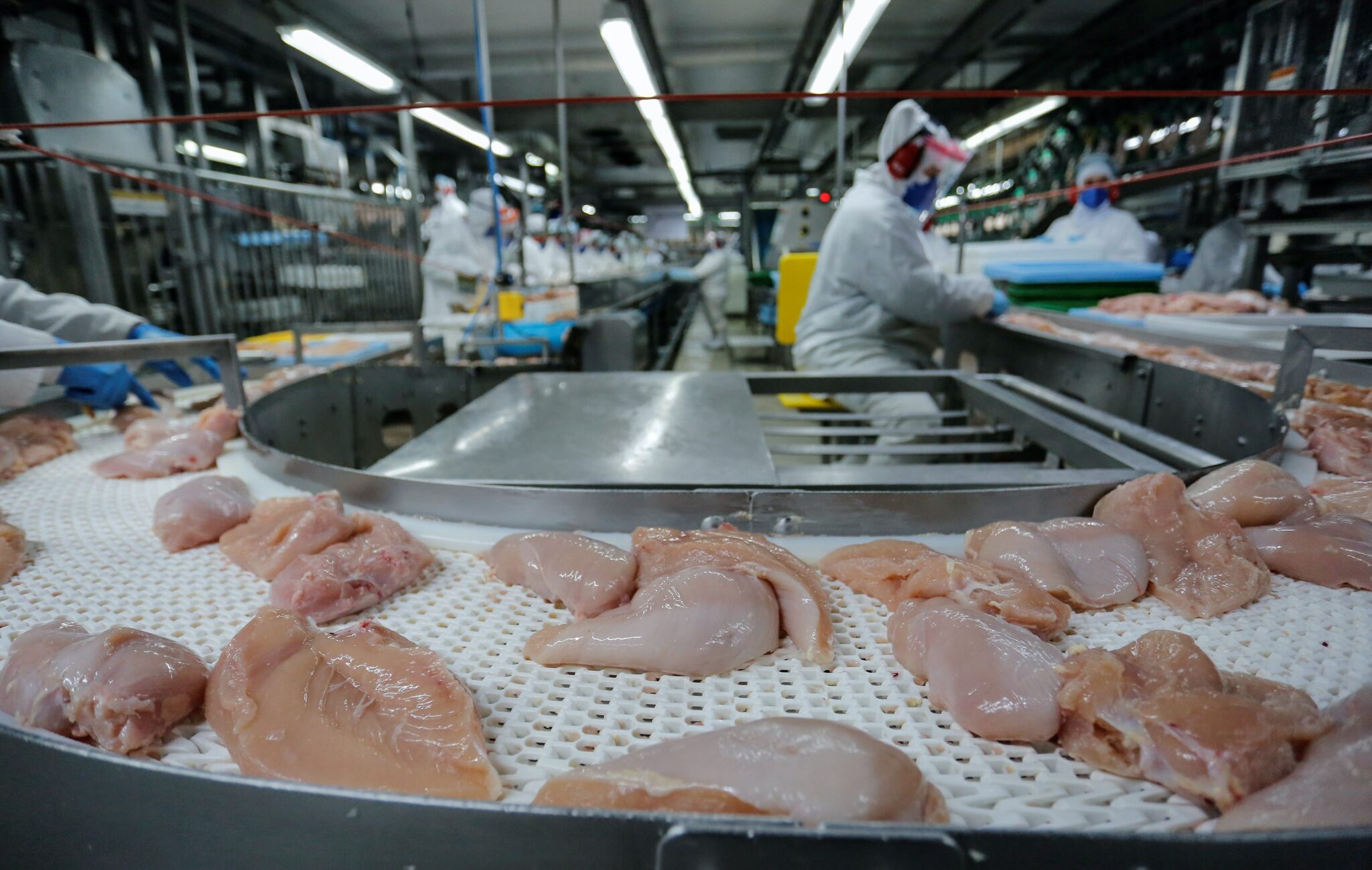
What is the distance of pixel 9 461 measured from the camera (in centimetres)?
193

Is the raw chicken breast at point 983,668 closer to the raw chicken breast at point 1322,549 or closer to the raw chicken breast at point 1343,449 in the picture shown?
the raw chicken breast at point 1322,549

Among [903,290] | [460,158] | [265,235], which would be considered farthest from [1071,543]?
[460,158]

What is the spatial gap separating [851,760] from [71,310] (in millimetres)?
3537

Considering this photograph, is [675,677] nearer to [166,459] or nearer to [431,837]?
[431,837]

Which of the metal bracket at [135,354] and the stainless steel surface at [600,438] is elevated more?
the metal bracket at [135,354]

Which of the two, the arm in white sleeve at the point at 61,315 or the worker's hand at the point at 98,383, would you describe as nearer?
the worker's hand at the point at 98,383

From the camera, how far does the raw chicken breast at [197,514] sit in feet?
4.84

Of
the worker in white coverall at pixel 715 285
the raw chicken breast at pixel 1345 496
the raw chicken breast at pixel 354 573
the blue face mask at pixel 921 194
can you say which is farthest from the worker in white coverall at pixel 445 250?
the raw chicken breast at pixel 1345 496

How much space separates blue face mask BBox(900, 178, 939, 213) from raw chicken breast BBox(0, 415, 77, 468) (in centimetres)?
432

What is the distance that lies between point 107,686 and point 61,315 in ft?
8.91

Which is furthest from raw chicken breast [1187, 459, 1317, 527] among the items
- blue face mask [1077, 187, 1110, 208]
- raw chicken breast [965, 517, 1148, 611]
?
blue face mask [1077, 187, 1110, 208]

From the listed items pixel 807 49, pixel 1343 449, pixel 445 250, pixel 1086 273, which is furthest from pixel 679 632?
pixel 807 49

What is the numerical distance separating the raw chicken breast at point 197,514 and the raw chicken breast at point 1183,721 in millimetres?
1729

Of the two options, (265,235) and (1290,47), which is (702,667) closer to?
(1290,47)
